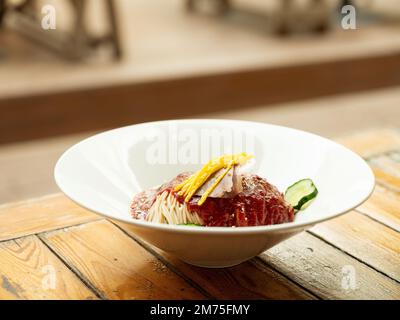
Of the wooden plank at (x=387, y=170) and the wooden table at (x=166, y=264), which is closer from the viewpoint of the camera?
the wooden table at (x=166, y=264)

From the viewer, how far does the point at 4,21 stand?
365 cm

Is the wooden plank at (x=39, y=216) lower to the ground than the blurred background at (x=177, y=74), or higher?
lower

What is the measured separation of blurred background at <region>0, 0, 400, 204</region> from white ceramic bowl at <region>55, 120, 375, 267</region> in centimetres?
147

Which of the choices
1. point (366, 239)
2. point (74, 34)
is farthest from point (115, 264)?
point (74, 34)

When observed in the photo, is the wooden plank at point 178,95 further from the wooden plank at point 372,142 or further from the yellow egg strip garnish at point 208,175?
the yellow egg strip garnish at point 208,175

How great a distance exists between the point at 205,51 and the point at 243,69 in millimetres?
289

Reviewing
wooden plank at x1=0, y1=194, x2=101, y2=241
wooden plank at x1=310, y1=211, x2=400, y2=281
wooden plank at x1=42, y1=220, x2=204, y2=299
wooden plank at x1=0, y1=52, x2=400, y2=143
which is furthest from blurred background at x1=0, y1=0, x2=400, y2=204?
wooden plank at x1=310, y1=211, x2=400, y2=281

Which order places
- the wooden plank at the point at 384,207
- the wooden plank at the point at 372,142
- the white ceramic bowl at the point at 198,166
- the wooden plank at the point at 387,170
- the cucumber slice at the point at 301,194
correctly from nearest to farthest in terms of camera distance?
the white ceramic bowl at the point at 198,166 → the cucumber slice at the point at 301,194 → the wooden plank at the point at 384,207 → the wooden plank at the point at 387,170 → the wooden plank at the point at 372,142

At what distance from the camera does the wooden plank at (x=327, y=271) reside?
81cm

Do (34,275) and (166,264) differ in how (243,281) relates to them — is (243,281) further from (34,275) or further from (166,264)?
(34,275)

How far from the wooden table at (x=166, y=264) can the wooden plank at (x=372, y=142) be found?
25cm

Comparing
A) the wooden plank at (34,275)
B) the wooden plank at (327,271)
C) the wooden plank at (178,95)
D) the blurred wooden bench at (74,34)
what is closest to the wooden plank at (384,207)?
the wooden plank at (327,271)

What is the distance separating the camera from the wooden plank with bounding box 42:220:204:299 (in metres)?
0.81

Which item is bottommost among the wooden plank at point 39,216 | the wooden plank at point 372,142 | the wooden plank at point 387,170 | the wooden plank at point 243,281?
the wooden plank at point 243,281
